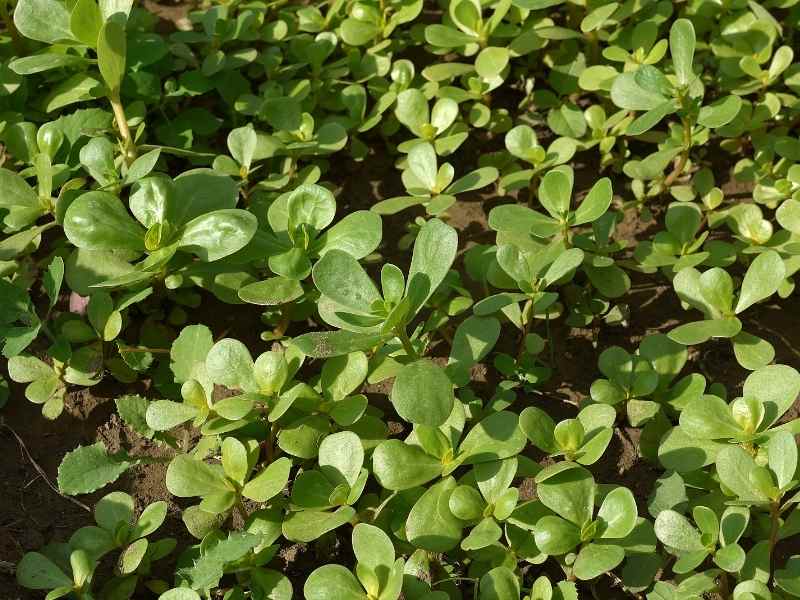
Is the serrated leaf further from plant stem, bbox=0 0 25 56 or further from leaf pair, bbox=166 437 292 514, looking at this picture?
plant stem, bbox=0 0 25 56

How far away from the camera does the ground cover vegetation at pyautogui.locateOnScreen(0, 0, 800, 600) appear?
180cm

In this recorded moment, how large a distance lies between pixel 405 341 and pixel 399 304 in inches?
7.3

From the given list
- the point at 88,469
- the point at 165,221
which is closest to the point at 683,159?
the point at 165,221

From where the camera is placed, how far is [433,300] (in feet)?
7.23

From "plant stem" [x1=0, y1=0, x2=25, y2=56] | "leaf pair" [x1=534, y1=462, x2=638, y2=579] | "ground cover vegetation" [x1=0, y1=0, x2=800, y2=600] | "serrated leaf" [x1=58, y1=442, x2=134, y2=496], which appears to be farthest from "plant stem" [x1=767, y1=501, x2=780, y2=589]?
"plant stem" [x1=0, y1=0, x2=25, y2=56]

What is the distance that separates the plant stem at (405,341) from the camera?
190 centimetres

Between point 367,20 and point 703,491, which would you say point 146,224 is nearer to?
point 367,20

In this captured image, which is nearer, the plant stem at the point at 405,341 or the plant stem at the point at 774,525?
the plant stem at the point at 774,525

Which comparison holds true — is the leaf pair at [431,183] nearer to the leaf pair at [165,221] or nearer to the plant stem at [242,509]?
the leaf pair at [165,221]

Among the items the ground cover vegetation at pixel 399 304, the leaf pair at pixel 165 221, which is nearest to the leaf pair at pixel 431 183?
the ground cover vegetation at pixel 399 304

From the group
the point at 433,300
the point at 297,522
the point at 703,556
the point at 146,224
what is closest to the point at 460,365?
the point at 433,300

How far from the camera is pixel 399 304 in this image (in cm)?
178

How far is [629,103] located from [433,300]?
748 mm

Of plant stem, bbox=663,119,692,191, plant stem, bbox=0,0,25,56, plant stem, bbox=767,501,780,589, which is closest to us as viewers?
plant stem, bbox=767,501,780,589
